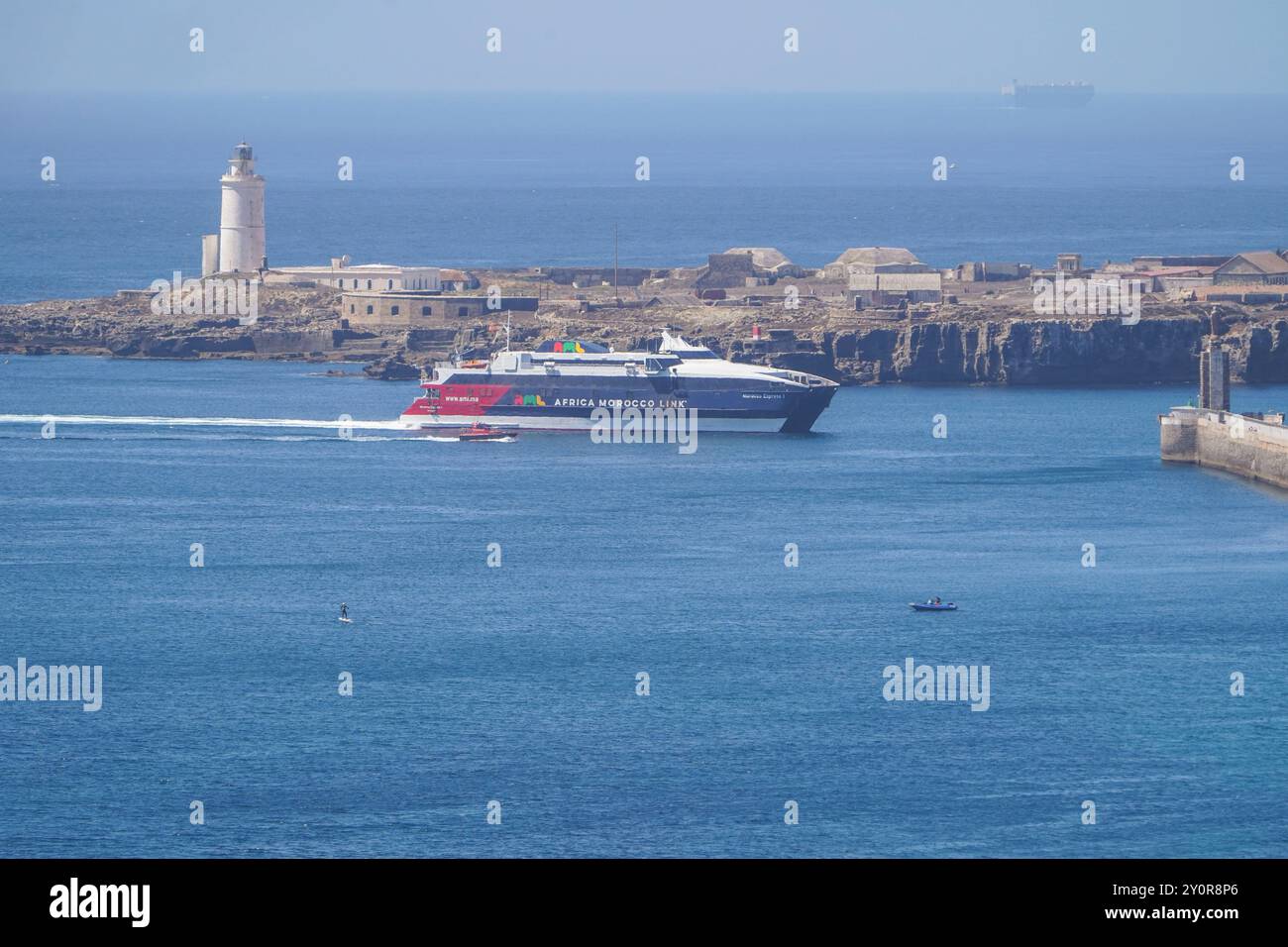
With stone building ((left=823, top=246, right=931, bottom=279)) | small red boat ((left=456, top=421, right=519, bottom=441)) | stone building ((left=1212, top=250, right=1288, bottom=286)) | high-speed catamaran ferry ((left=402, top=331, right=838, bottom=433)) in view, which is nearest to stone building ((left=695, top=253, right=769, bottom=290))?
stone building ((left=823, top=246, right=931, bottom=279))

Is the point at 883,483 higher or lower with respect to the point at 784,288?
lower

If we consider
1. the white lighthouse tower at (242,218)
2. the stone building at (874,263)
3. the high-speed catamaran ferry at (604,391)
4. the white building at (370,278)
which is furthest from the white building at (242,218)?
the high-speed catamaran ferry at (604,391)

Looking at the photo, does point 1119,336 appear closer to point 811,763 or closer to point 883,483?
point 883,483

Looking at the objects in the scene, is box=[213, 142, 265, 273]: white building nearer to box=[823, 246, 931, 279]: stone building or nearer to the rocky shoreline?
the rocky shoreline

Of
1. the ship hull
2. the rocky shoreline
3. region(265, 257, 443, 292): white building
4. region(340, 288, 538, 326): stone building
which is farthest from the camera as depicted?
region(265, 257, 443, 292): white building
